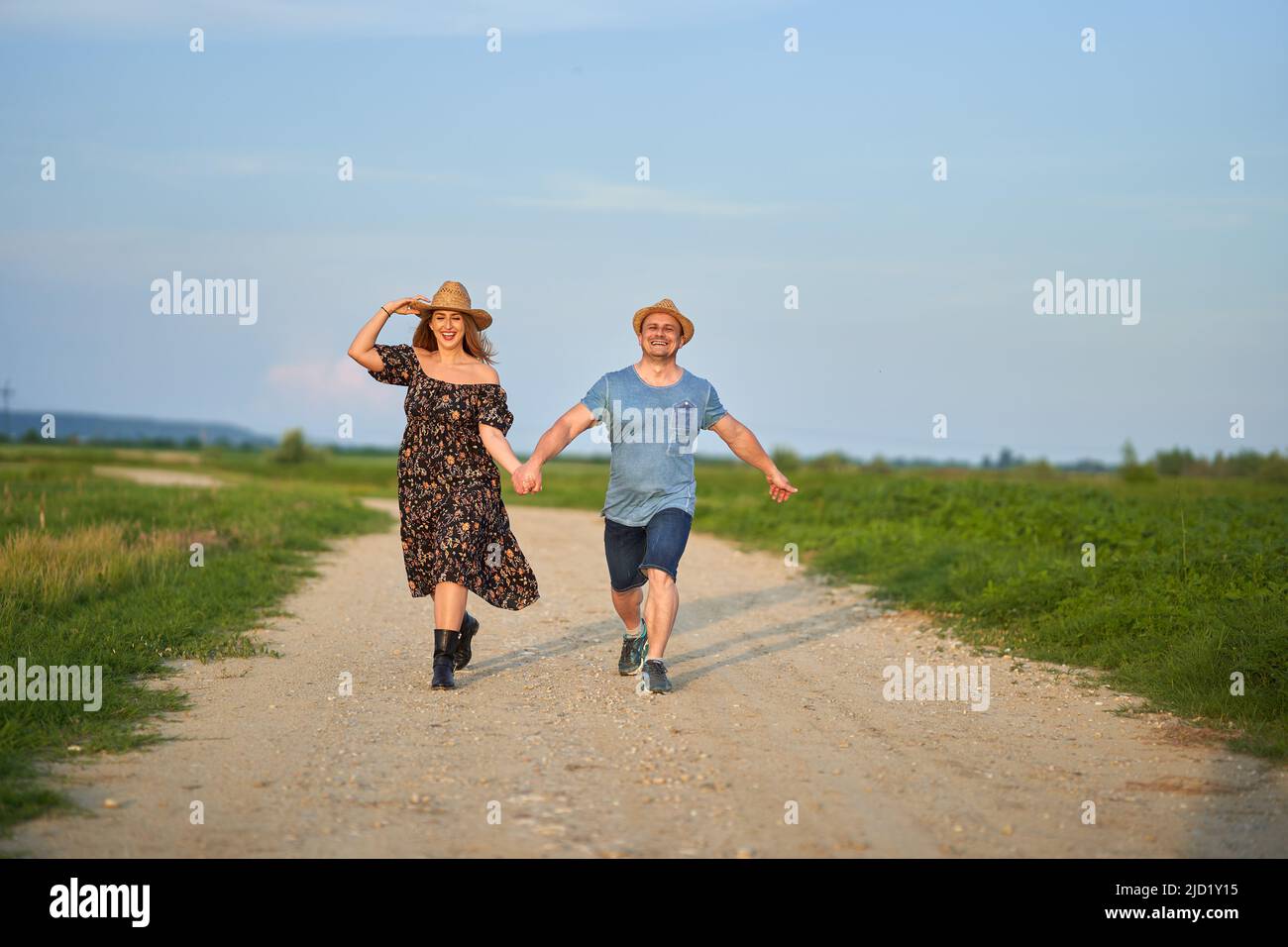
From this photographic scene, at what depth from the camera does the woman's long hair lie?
8492mm

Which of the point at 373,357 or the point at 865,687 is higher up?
the point at 373,357

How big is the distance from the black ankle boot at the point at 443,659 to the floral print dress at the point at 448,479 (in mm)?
352

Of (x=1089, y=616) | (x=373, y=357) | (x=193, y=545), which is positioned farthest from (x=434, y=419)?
(x=193, y=545)

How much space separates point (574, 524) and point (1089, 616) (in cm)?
1800

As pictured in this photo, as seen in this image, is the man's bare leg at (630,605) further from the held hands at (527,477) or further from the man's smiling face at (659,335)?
the man's smiling face at (659,335)

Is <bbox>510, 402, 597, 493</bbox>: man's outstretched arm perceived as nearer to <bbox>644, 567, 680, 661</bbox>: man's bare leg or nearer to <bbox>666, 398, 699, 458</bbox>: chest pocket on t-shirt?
<bbox>666, 398, 699, 458</bbox>: chest pocket on t-shirt

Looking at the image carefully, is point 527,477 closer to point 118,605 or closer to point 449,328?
point 449,328

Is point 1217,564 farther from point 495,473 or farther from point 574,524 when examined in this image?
point 574,524

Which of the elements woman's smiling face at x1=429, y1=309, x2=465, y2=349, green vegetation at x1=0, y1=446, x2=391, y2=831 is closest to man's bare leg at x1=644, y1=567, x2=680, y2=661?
woman's smiling face at x1=429, y1=309, x2=465, y2=349

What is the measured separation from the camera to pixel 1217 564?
35.3 feet

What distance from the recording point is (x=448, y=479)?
8359mm

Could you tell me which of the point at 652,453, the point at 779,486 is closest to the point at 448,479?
the point at 652,453
